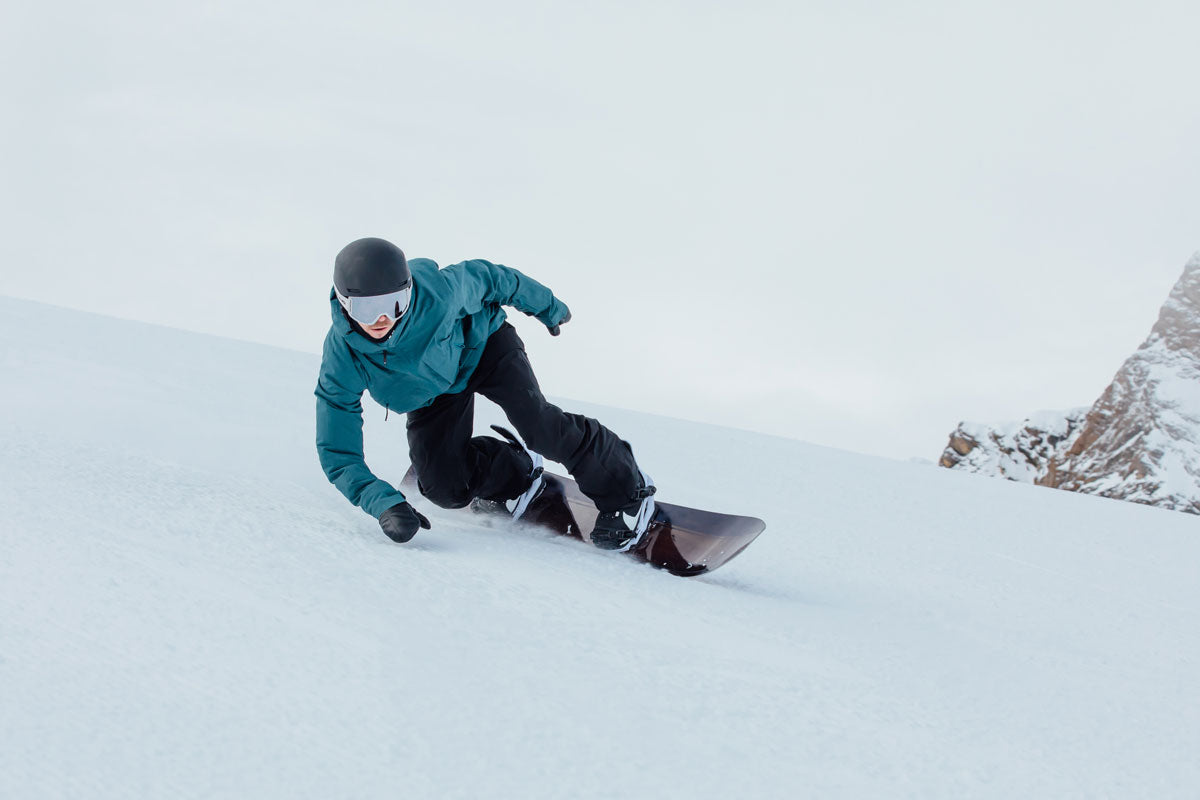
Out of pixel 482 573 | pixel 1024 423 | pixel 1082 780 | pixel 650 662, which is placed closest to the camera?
pixel 1082 780

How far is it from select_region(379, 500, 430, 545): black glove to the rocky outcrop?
5880cm

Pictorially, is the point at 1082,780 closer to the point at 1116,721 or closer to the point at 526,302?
the point at 1116,721

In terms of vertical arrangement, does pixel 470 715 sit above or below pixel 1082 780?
below

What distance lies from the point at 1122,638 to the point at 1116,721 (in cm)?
82

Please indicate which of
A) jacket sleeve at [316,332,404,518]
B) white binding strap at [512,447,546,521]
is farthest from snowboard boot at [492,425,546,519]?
jacket sleeve at [316,332,404,518]

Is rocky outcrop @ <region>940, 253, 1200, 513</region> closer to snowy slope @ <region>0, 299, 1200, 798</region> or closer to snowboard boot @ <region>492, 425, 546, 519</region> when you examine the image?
snowboard boot @ <region>492, 425, 546, 519</region>

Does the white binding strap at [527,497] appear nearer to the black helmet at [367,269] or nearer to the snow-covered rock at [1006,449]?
the black helmet at [367,269]

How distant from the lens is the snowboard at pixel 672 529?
270cm

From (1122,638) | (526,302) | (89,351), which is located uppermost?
(526,302)

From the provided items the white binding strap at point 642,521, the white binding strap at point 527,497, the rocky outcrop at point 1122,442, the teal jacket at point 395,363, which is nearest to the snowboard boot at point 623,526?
the white binding strap at point 642,521

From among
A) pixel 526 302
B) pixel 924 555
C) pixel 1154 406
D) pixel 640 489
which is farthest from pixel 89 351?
pixel 1154 406

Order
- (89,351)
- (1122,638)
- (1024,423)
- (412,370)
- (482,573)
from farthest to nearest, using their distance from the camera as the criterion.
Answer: (1024,423) < (89,351) < (412,370) < (1122,638) < (482,573)

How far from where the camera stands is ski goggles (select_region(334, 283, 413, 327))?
240 cm

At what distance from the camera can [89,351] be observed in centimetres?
535
